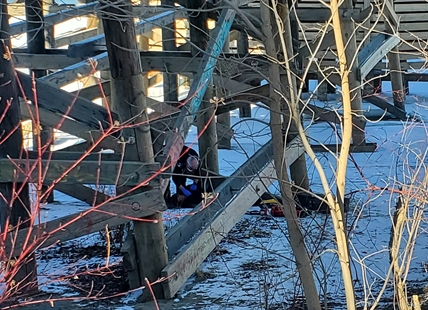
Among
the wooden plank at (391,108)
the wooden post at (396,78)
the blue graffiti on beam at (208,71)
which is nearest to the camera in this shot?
the blue graffiti on beam at (208,71)

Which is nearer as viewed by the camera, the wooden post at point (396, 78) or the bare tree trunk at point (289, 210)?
the bare tree trunk at point (289, 210)

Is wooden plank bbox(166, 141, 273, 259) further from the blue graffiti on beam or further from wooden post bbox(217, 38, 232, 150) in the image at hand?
wooden post bbox(217, 38, 232, 150)

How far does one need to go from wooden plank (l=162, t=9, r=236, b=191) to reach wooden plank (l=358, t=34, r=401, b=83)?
350cm

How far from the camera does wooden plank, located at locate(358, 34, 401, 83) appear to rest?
30.6ft

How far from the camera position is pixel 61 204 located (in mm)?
8180

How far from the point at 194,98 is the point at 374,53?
476cm

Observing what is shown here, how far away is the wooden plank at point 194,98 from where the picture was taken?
5.12 metres

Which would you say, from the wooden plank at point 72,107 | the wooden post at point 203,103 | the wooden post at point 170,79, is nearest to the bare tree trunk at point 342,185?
the wooden plank at point 72,107

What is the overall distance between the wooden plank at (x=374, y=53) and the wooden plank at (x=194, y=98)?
3496 mm

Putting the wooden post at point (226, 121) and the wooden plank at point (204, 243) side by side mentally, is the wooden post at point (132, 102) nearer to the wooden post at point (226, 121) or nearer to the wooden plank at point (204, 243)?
the wooden plank at point (204, 243)

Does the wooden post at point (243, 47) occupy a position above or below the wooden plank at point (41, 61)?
below

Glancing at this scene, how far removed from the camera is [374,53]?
960 centimetres

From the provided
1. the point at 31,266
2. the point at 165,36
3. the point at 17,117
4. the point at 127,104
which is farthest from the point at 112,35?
the point at 165,36

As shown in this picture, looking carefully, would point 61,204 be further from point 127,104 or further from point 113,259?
point 127,104
